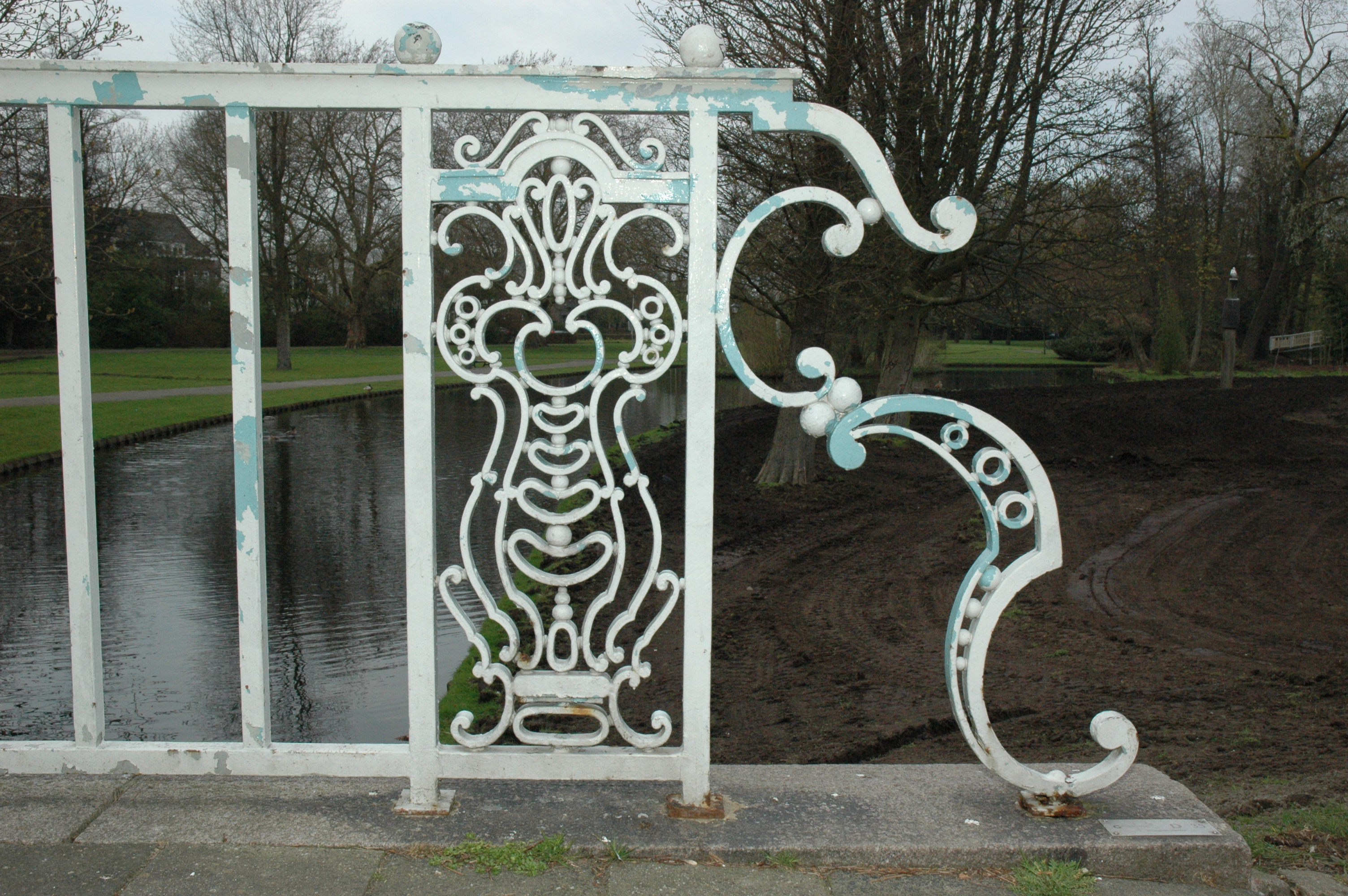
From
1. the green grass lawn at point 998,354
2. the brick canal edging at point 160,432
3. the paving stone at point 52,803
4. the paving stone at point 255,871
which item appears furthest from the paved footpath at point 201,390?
the green grass lawn at point 998,354

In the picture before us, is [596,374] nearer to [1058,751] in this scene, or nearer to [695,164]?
[695,164]

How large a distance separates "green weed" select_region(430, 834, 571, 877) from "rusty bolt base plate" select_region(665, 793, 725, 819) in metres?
0.31

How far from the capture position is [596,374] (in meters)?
2.72

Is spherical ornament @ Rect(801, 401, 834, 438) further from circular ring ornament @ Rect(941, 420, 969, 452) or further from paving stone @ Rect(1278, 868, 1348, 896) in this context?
paving stone @ Rect(1278, 868, 1348, 896)

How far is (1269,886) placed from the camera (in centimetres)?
257

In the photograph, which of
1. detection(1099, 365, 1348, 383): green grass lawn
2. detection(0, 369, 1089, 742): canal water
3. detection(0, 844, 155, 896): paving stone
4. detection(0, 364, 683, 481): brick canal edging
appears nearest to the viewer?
detection(0, 844, 155, 896): paving stone

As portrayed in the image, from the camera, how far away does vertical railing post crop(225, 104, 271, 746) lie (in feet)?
8.38

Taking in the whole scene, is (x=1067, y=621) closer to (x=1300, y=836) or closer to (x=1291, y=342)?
(x=1300, y=836)

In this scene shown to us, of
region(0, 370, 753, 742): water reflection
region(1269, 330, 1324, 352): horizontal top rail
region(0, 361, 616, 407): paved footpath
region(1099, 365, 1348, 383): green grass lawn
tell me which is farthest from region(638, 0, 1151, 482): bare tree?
region(1269, 330, 1324, 352): horizontal top rail

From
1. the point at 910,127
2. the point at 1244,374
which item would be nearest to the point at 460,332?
the point at 910,127

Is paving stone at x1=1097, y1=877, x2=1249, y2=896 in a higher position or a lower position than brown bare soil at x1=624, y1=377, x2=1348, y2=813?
higher

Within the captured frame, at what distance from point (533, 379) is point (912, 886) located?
156 centimetres

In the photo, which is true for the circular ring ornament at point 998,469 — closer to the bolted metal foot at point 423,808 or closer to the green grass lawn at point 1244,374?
the bolted metal foot at point 423,808

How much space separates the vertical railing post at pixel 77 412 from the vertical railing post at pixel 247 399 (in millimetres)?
356
